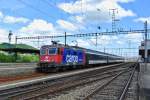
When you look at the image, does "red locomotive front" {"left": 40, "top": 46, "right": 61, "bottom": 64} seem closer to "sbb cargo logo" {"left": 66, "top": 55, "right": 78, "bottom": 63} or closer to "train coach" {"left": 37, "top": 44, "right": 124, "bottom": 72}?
"train coach" {"left": 37, "top": 44, "right": 124, "bottom": 72}

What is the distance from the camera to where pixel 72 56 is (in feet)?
134

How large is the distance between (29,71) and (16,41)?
137 ft

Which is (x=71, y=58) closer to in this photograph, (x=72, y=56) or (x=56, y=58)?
(x=72, y=56)

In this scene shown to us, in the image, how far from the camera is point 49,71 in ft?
119

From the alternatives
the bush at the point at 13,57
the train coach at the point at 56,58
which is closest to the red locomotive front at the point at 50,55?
the train coach at the point at 56,58

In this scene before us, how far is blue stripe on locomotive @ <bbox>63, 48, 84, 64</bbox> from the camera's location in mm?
38125

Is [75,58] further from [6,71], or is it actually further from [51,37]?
[51,37]

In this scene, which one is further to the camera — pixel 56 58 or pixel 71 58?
pixel 71 58

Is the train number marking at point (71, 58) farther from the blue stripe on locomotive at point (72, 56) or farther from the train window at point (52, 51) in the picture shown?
the train window at point (52, 51)

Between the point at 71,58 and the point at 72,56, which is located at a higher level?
the point at 72,56

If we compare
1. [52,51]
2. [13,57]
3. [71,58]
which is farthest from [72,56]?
[13,57]

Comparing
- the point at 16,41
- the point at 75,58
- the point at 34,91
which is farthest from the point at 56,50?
the point at 16,41

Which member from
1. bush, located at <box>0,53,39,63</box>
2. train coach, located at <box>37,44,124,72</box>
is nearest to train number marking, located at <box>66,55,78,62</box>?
train coach, located at <box>37,44,124,72</box>

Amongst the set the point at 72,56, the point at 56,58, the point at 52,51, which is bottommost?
the point at 56,58
